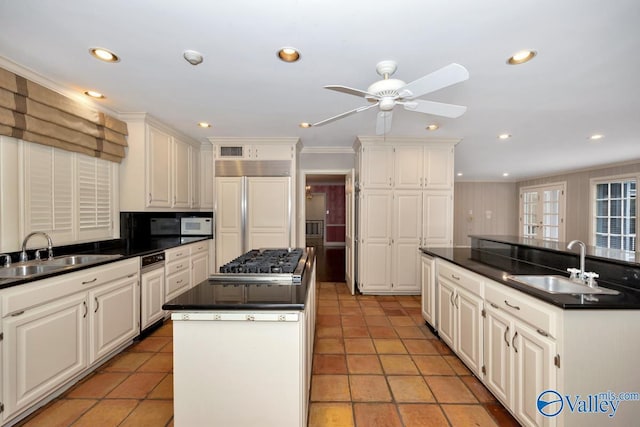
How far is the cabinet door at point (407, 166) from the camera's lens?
406cm

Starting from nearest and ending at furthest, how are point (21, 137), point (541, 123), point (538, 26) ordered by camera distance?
point (538, 26) < point (21, 137) < point (541, 123)

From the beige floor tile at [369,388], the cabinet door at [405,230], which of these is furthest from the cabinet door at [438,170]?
the beige floor tile at [369,388]

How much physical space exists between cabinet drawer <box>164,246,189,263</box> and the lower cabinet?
58cm

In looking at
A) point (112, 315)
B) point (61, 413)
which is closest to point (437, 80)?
point (112, 315)

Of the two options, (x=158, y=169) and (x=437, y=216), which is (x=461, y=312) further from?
(x=158, y=169)

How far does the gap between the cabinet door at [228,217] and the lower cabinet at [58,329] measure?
1.65 m

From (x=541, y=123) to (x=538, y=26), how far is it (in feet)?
7.48

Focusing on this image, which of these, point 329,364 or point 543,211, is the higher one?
point 543,211

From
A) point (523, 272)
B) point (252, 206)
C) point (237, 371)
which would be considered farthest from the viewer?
point (252, 206)

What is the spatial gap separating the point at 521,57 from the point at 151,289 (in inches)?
148

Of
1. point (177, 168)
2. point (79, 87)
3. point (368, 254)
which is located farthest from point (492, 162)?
point (79, 87)

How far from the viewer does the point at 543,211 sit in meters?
7.69

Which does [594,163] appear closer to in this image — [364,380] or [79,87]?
[364,380]

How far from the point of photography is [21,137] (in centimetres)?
204
